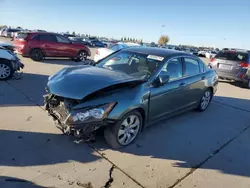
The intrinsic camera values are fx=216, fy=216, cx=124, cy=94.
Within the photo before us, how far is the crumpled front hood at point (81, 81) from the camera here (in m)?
3.28

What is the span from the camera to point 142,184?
2.87m

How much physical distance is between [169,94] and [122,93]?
1.22 m

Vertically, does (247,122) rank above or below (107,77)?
below

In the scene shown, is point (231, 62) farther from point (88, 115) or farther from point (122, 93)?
point (88, 115)

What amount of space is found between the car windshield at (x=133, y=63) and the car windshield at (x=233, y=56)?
7.30 meters

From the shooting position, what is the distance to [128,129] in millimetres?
3678

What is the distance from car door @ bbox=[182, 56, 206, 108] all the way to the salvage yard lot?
0.61 metres

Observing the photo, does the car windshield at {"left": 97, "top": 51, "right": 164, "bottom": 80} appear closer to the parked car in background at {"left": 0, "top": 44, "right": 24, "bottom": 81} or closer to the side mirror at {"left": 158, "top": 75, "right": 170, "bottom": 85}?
the side mirror at {"left": 158, "top": 75, "right": 170, "bottom": 85}

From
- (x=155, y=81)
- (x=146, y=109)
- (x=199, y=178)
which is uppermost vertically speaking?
(x=155, y=81)

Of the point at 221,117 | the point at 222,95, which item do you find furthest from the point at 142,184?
the point at 222,95

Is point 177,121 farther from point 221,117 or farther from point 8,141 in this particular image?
point 8,141

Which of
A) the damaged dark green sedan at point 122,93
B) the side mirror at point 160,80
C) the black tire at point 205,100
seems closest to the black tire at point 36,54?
the damaged dark green sedan at point 122,93

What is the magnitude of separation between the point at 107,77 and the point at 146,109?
0.88 meters

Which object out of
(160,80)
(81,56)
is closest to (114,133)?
(160,80)
